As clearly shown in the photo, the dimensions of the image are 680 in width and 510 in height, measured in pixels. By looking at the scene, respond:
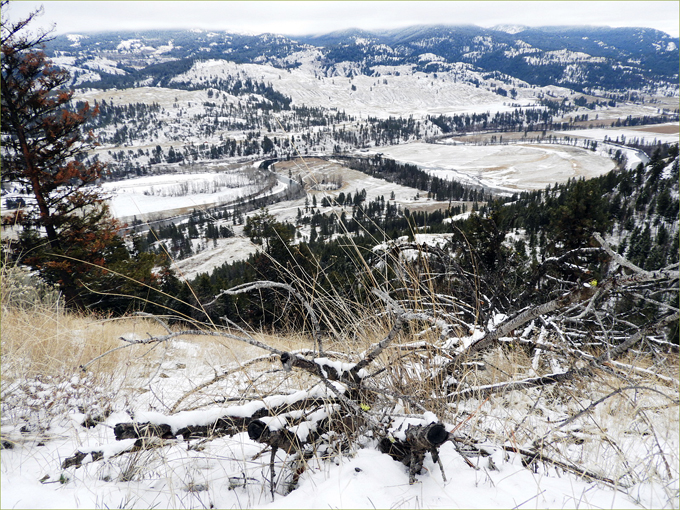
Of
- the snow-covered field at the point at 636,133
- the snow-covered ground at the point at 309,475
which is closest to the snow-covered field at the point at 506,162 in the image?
the snow-covered field at the point at 636,133

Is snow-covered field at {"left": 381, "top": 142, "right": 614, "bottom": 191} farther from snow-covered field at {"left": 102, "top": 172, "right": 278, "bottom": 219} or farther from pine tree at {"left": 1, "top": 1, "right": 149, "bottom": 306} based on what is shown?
pine tree at {"left": 1, "top": 1, "right": 149, "bottom": 306}

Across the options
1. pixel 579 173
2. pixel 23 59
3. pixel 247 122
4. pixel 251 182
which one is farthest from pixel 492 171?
pixel 247 122

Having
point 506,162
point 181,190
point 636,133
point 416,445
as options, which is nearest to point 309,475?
point 416,445

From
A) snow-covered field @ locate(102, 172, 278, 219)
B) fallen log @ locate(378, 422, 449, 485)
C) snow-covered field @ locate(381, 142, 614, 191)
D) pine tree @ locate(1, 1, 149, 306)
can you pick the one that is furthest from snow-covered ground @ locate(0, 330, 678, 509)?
snow-covered field @ locate(381, 142, 614, 191)

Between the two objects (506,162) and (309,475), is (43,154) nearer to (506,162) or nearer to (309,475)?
(309,475)

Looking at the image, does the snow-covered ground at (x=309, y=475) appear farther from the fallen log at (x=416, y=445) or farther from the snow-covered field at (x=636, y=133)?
the snow-covered field at (x=636, y=133)

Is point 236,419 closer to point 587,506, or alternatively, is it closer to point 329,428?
point 329,428

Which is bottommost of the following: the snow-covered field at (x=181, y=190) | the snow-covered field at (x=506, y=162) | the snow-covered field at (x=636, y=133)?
the snow-covered field at (x=181, y=190)

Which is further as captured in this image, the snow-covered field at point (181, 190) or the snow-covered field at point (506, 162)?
the snow-covered field at point (506, 162)
